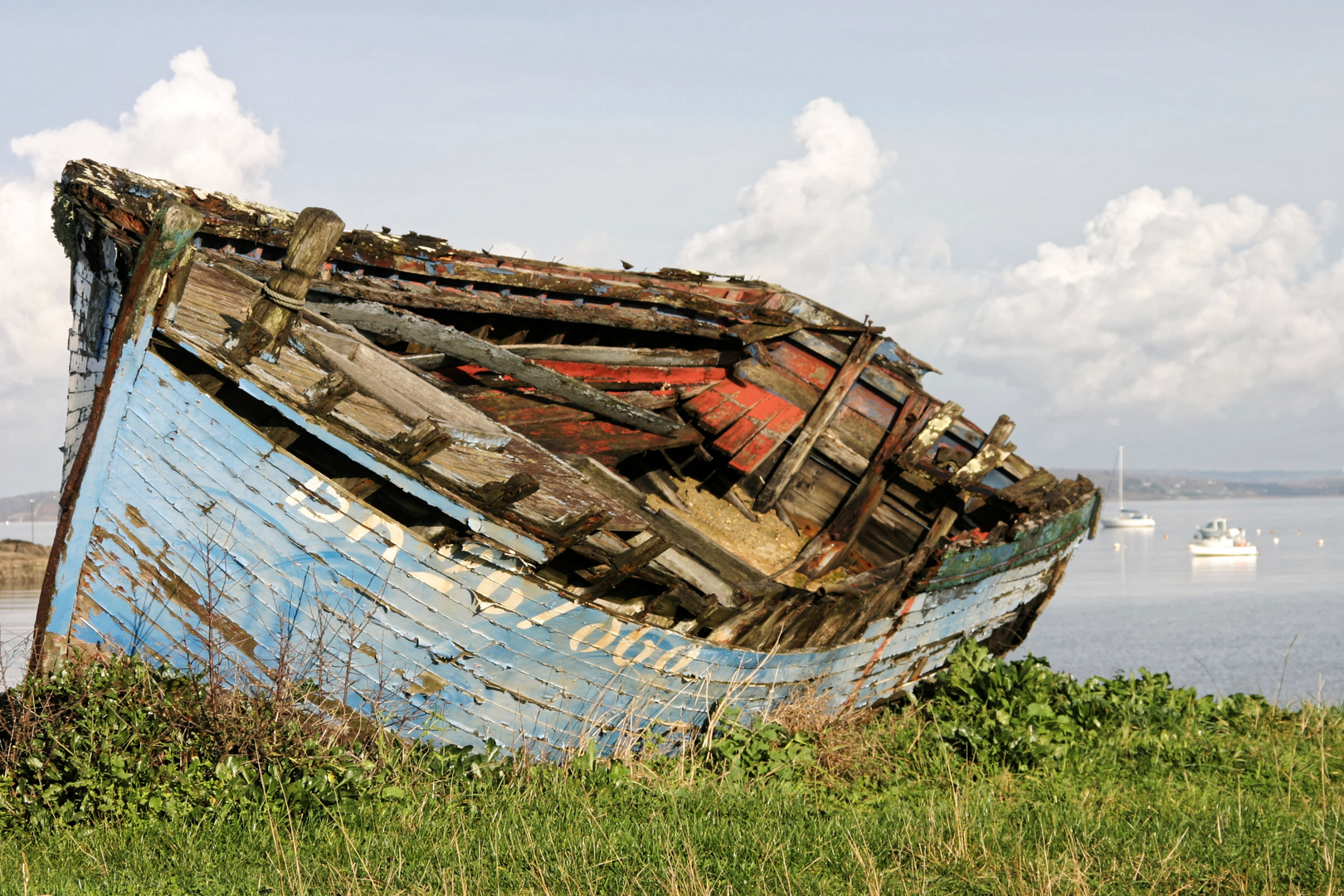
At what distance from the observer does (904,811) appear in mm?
4902

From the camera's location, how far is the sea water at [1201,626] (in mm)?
12898

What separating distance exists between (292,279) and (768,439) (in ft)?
16.8

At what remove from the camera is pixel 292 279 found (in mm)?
4695

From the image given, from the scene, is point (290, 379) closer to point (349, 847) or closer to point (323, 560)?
point (323, 560)

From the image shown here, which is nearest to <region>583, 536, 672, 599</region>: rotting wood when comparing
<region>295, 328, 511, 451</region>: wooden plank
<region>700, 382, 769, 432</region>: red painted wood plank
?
<region>295, 328, 511, 451</region>: wooden plank

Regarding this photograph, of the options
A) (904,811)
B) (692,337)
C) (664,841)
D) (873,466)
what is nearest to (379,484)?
(664,841)

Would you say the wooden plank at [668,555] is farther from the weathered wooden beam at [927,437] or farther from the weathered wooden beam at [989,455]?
the weathered wooden beam at [989,455]

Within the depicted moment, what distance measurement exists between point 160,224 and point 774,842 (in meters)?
3.78

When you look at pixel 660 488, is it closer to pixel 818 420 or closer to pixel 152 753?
pixel 818 420

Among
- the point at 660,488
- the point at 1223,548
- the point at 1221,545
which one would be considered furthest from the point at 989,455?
the point at 1221,545

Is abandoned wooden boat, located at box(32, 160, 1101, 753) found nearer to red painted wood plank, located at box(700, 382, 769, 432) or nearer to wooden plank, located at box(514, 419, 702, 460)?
wooden plank, located at box(514, 419, 702, 460)

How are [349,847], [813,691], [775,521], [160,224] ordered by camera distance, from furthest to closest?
[775,521] → [813,691] → [160,224] → [349,847]

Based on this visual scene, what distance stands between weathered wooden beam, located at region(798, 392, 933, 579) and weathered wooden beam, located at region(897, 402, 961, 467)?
78 millimetres

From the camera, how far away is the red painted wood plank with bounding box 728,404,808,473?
8734 millimetres
